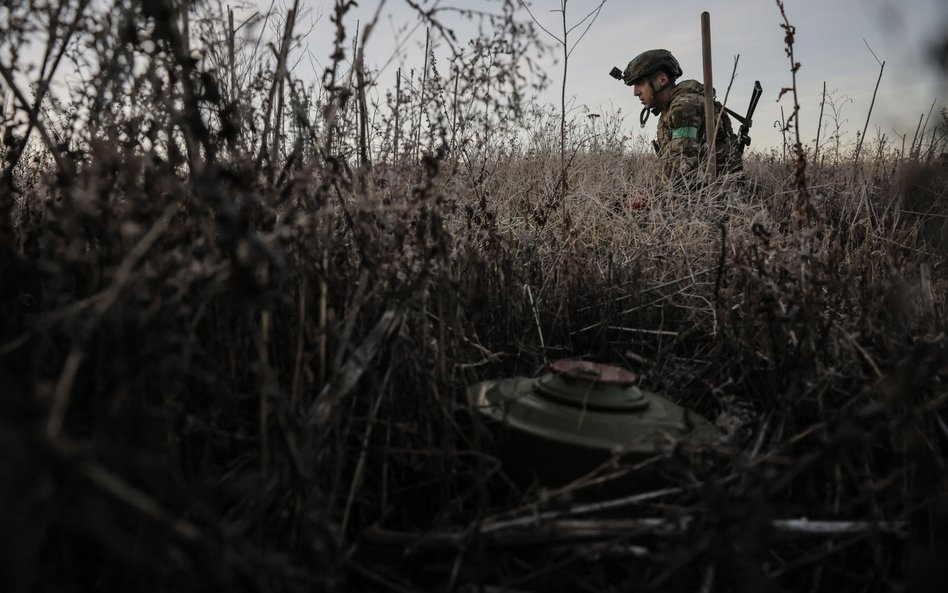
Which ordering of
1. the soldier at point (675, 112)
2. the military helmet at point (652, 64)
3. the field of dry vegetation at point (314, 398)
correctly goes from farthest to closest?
the military helmet at point (652, 64)
the soldier at point (675, 112)
the field of dry vegetation at point (314, 398)

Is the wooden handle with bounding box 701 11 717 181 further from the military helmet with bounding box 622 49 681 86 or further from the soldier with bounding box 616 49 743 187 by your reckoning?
the military helmet with bounding box 622 49 681 86

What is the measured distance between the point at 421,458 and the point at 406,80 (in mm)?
1812

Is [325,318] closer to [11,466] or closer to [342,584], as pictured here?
[342,584]

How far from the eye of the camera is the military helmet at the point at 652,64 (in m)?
6.73

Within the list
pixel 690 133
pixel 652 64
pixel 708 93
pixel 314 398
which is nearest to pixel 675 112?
pixel 690 133

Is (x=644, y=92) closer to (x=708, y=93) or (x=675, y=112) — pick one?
(x=675, y=112)

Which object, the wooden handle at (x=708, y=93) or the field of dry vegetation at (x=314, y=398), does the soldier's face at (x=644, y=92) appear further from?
the field of dry vegetation at (x=314, y=398)

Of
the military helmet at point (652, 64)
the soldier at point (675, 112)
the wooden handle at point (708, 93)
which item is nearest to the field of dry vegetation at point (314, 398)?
the wooden handle at point (708, 93)

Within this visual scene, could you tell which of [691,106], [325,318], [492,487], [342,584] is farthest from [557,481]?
[691,106]

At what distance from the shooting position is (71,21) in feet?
5.49

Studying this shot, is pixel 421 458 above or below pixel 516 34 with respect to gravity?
below

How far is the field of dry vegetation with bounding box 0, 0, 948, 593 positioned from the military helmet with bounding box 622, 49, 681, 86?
477 centimetres

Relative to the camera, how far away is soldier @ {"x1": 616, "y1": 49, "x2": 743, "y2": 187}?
6.06 m

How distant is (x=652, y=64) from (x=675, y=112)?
72 cm
